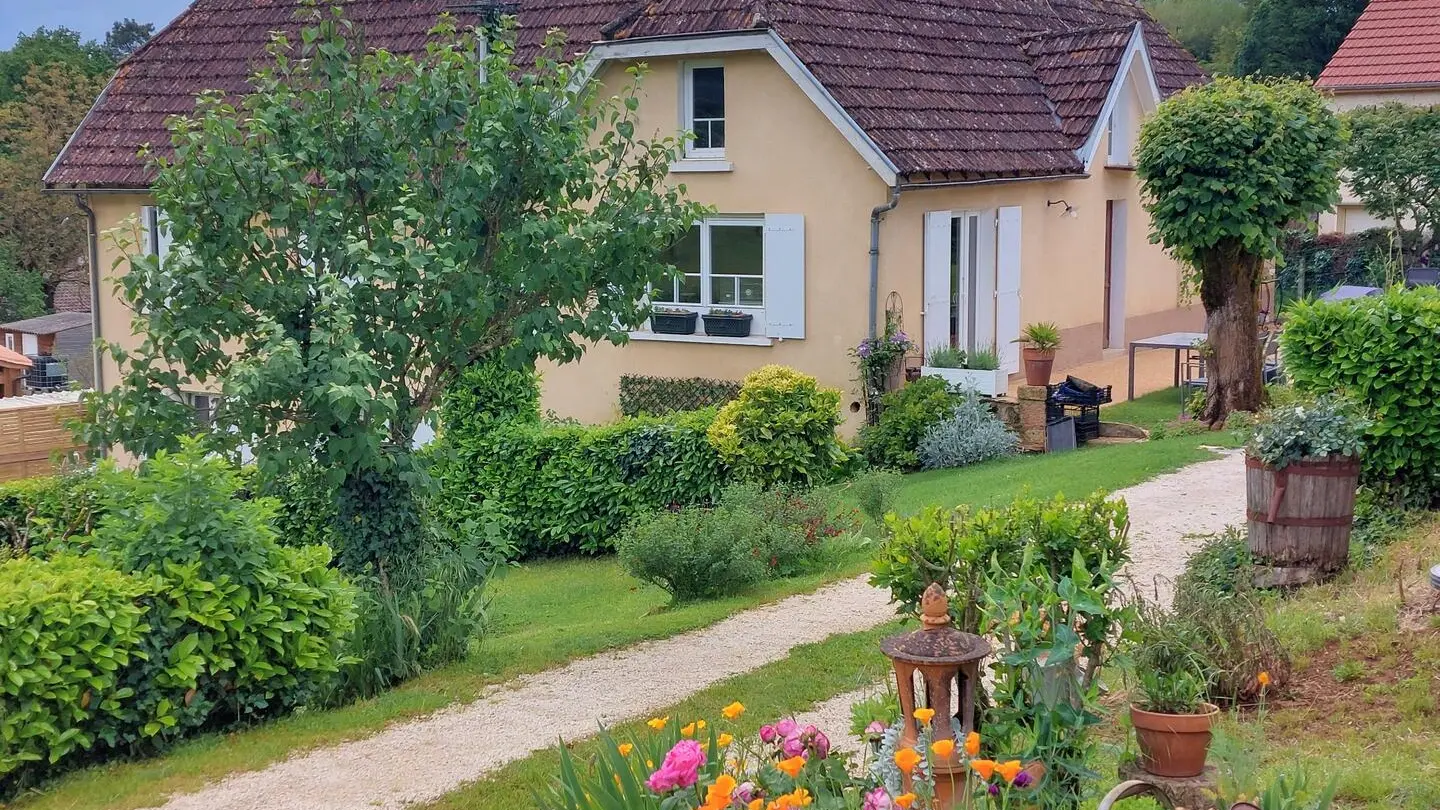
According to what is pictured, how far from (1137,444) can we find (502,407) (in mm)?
7075

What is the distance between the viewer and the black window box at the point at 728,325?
1875 centimetres

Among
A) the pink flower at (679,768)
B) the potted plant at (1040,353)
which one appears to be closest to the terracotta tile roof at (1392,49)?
the potted plant at (1040,353)

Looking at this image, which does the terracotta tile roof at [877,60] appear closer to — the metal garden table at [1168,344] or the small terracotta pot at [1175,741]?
the metal garden table at [1168,344]

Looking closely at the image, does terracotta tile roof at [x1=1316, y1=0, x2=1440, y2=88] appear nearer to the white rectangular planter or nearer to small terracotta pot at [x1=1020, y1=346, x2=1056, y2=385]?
small terracotta pot at [x1=1020, y1=346, x2=1056, y2=385]

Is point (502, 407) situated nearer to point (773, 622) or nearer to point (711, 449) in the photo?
point (711, 449)

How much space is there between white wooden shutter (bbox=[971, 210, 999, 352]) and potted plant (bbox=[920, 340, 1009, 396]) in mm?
1179

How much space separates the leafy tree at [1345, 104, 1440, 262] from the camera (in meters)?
24.6

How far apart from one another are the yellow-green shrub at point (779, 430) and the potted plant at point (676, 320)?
3860mm

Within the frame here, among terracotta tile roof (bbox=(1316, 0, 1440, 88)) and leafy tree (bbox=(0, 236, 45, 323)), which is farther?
leafy tree (bbox=(0, 236, 45, 323))

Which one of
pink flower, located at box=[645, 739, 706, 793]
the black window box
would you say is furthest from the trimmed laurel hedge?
pink flower, located at box=[645, 739, 706, 793]

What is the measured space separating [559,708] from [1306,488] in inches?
192

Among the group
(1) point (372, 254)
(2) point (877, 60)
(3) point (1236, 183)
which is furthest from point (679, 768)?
(2) point (877, 60)

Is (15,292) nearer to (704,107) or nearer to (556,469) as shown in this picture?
(704,107)

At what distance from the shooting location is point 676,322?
19.2m
